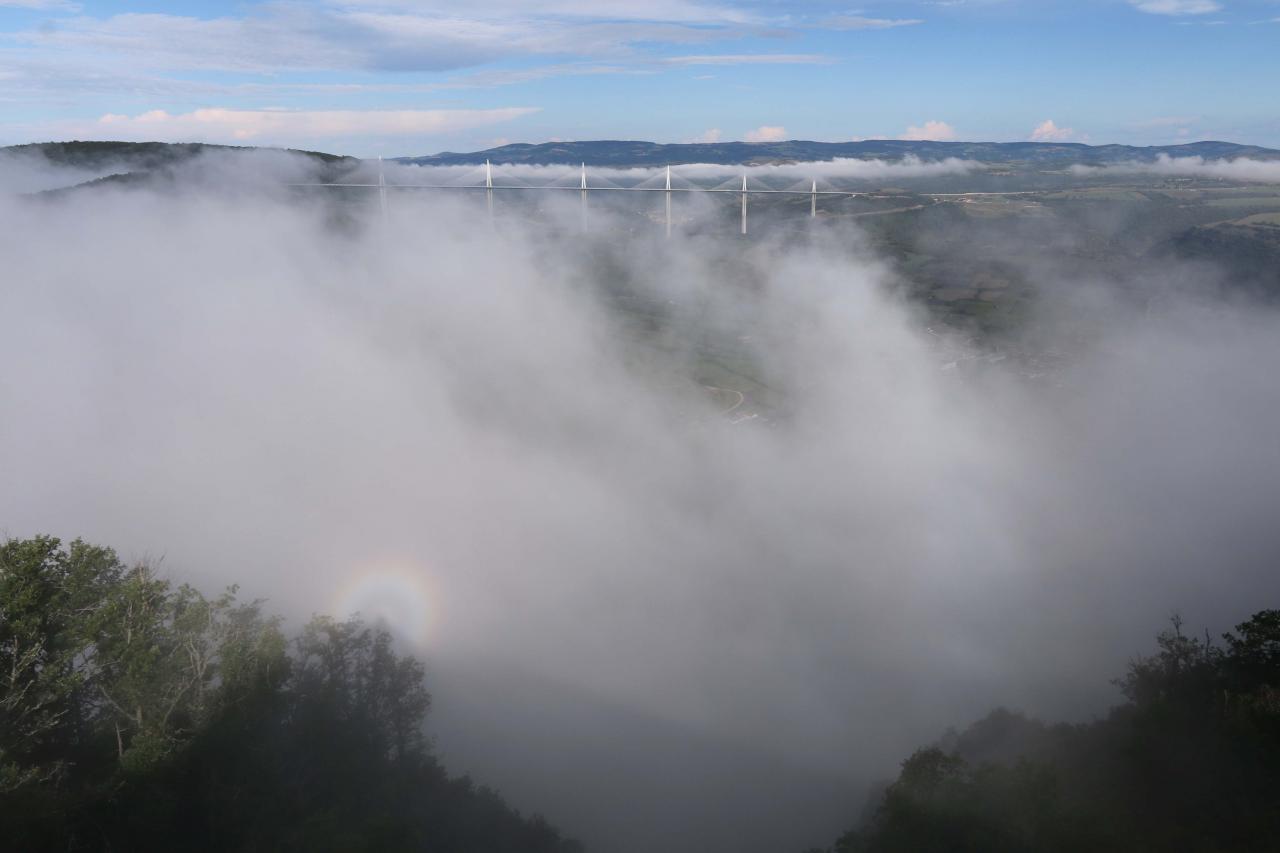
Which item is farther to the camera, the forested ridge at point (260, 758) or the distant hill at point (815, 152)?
the distant hill at point (815, 152)

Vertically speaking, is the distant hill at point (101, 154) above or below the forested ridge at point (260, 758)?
above

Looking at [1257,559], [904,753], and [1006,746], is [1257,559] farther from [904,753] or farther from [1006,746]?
[1006,746]

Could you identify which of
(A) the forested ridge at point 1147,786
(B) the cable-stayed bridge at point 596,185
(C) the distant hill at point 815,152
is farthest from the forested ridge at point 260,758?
(C) the distant hill at point 815,152

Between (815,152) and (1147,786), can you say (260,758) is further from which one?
(815,152)

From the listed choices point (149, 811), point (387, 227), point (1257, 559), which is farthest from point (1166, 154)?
point (149, 811)

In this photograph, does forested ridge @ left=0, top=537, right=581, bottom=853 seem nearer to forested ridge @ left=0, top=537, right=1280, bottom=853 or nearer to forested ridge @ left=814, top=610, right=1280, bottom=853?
forested ridge @ left=0, top=537, right=1280, bottom=853

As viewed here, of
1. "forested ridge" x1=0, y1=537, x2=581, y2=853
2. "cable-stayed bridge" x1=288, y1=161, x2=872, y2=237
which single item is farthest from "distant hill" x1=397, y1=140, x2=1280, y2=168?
"forested ridge" x1=0, y1=537, x2=581, y2=853

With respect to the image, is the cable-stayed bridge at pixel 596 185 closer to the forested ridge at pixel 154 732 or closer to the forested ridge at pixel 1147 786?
the forested ridge at pixel 1147 786
